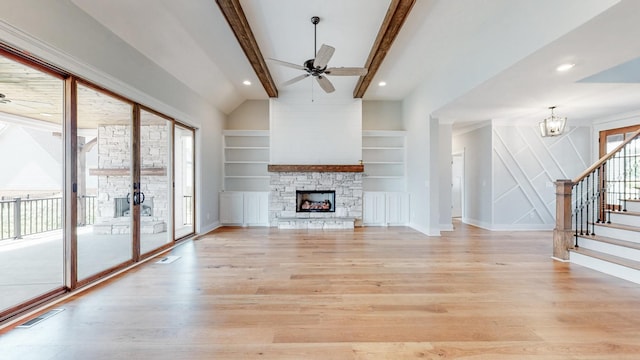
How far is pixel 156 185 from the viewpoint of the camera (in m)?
4.55

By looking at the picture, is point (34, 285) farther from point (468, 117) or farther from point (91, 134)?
point (468, 117)

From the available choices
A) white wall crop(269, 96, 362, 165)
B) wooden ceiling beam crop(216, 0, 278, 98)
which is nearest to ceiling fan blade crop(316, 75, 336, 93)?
wooden ceiling beam crop(216, 0, 278, 98)

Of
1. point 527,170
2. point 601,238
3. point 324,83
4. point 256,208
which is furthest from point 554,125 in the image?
point 256,208

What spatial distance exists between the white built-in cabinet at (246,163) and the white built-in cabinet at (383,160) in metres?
2.57

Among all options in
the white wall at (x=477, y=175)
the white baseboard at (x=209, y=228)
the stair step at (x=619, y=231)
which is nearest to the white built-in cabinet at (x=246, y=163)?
the white baseboard at (x=209, y=228)

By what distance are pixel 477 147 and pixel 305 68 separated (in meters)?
5.12

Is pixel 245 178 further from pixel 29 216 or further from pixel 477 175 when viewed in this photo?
pixel 477 175

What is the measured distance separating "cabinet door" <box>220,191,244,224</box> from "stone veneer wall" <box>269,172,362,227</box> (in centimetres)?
79

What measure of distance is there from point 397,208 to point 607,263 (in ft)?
12.3

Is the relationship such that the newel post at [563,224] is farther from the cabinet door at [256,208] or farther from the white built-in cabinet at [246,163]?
the white built-in cabinet at [246,163]

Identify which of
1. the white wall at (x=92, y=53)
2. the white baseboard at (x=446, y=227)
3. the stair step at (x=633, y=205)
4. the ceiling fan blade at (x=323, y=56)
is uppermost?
the ceiling fan blade at (x=323, y=56)

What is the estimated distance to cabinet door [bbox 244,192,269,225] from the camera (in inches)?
260

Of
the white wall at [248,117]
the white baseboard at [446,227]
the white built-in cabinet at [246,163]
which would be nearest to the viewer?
the white baseboard at [446,227]

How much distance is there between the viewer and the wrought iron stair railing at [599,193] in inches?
150
